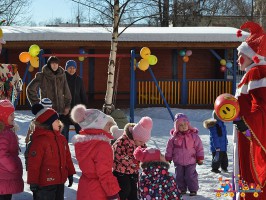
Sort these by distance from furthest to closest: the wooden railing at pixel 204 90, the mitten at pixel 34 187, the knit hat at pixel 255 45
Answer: the wooden railing at pixel 204 90 → the mitten at pixel 34 187 → the knit hat at pixel 255 45

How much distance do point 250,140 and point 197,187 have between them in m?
2.34

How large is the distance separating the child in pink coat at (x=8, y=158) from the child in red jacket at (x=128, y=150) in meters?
1.12

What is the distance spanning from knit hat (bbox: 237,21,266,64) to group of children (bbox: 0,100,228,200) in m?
1.33

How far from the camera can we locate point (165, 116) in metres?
15.4

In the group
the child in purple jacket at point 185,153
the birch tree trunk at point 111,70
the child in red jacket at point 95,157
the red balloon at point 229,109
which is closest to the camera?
the red balloon at point 229,109

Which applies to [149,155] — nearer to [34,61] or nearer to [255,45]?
[255,45]

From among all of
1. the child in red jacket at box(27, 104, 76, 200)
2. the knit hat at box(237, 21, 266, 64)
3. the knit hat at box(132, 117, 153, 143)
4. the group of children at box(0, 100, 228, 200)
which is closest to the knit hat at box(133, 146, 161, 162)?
the group of children at box(0, 100, 228, 200)

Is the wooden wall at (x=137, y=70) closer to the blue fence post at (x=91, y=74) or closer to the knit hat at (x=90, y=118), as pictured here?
the blue fence post at (x=91, y=74)

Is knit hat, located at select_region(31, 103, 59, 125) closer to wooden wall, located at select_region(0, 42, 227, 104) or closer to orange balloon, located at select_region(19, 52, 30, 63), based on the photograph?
orange balloon, located at select_region(19, 52, 30, 63)

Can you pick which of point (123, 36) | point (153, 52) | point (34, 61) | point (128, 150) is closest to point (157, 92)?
point (153, 52)

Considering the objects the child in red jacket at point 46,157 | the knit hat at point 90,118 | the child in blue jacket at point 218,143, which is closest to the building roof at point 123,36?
the child in blue jacket at point 218,143

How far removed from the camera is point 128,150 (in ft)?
18.5

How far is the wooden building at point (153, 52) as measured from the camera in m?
15.7

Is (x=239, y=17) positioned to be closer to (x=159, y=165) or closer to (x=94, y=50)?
(x=94, y=50)
